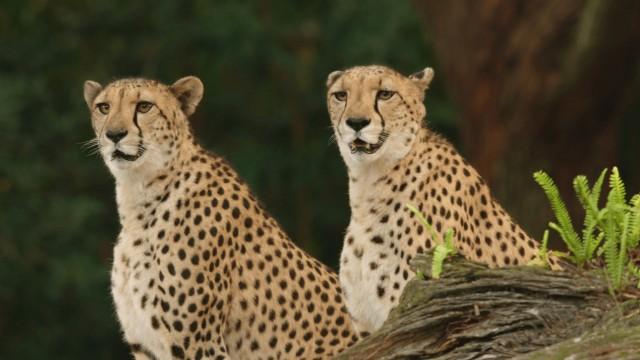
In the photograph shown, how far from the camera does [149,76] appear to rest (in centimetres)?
2323

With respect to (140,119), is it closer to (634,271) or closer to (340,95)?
(340,95)

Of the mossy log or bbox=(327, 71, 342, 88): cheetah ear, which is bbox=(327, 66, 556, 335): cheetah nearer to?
bbox=(327, 71, 342, 88): cheetah ear

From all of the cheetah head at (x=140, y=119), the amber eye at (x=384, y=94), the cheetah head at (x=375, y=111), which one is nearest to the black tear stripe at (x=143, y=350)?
the cheetah head at (x=140, y=119)

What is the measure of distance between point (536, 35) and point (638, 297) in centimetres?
867

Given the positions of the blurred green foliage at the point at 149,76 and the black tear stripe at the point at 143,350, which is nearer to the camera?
the black tear stripe at the point at 143,350

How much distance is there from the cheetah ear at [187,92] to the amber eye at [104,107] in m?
0.39

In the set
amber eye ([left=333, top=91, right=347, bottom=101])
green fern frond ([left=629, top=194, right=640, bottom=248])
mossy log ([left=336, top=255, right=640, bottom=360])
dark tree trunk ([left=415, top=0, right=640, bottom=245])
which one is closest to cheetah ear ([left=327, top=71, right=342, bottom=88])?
amber eye ([left=333, top=91, right=347, bottom=101])

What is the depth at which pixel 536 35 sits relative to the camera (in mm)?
16297

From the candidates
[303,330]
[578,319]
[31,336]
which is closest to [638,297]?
[578,319]

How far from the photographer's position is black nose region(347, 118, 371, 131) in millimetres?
9289

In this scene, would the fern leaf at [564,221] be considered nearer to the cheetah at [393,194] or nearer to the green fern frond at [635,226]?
the green fern frond at [635,226]

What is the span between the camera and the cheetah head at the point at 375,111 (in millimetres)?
9344

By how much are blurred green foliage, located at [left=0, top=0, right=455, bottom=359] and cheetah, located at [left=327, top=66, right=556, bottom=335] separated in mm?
12428

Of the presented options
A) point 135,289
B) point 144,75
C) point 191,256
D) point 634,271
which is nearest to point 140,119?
point 191,256
